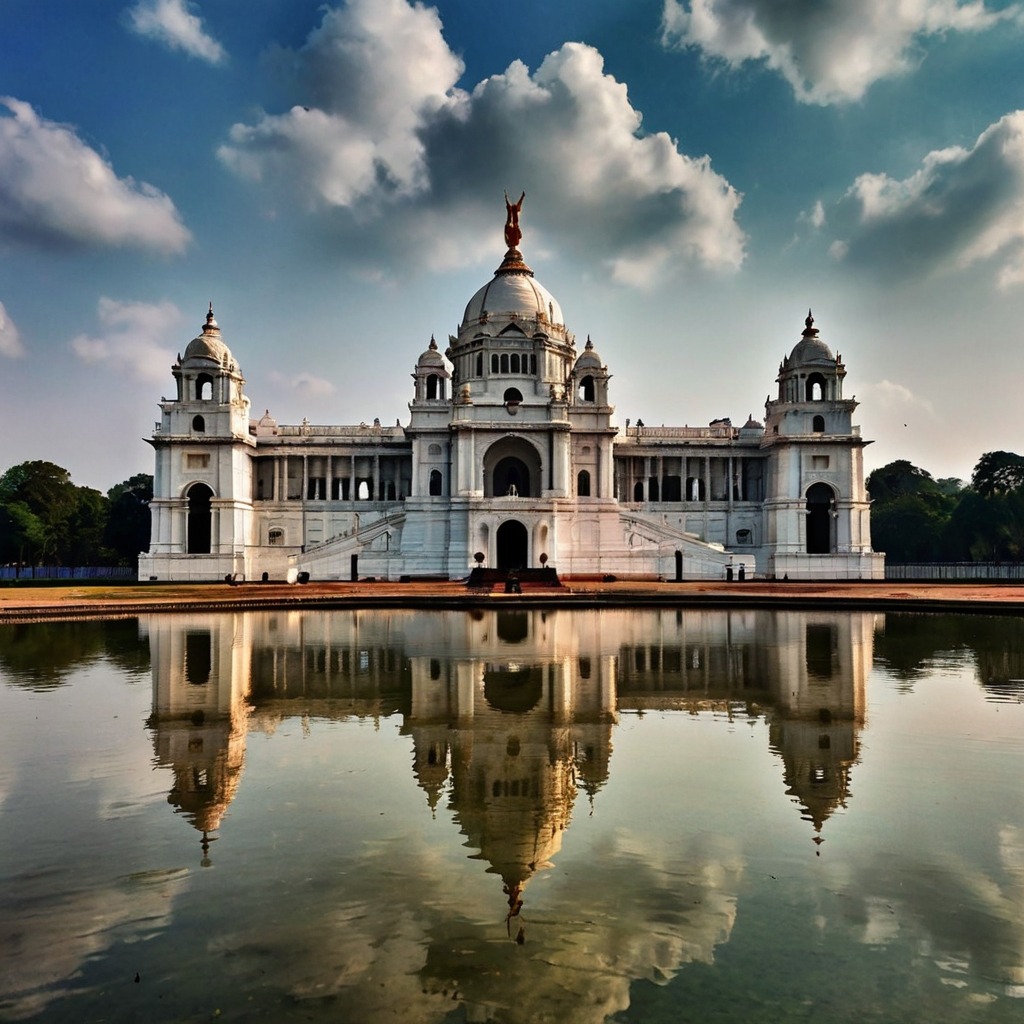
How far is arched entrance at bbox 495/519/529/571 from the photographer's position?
2266 inches

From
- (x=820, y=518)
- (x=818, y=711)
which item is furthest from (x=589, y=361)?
(x=818, y=711)

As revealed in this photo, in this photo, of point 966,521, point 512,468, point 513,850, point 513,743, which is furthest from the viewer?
point 966,521

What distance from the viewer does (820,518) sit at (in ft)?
218

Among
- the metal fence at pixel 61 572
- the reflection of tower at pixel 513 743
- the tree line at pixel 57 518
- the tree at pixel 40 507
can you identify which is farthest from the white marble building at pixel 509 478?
the reflection of tower at pixel 513 743

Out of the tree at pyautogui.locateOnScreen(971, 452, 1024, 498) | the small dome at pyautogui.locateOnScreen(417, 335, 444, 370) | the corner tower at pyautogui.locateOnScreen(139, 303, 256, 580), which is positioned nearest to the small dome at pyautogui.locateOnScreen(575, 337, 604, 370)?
the small dome at pyautogui.locateOnScreen(417, 335, 444, 370)

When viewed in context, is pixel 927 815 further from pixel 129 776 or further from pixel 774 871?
pixel 129 776

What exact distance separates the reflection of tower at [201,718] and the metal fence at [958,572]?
2147 inches

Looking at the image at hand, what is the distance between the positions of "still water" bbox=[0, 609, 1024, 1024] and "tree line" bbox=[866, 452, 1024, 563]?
69.8 meters

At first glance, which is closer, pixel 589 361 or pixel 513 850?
pixel 513 850

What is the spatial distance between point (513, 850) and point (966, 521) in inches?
3306

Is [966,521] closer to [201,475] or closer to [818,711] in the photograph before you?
[201,475]

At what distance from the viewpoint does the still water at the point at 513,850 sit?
5.46 metres

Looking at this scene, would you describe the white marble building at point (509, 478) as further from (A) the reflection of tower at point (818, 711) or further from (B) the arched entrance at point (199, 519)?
(A) the reflection of tower at point (818, 711)

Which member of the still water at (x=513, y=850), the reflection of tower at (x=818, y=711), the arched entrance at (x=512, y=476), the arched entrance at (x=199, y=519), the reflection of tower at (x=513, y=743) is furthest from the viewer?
the arched entrance at (x=512, y=476)
